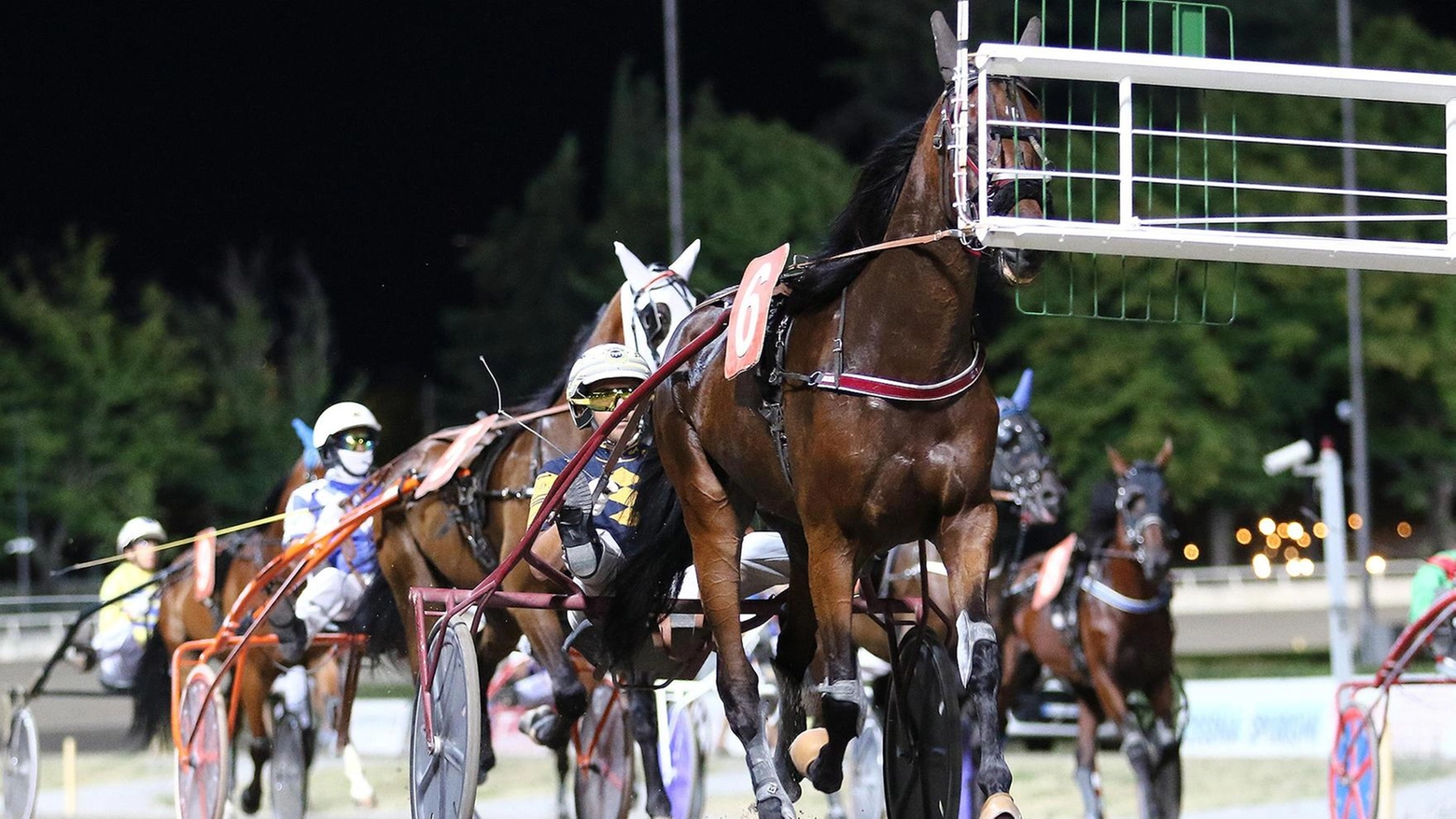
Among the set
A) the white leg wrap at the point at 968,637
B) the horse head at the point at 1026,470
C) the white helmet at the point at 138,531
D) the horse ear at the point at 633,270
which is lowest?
the white leg wrap at the point at 968,637

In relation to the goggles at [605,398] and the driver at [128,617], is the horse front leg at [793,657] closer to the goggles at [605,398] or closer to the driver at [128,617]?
the goggles at [605,398]

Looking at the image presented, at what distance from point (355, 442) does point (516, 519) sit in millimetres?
1887

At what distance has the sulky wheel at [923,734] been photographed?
17.6 feet

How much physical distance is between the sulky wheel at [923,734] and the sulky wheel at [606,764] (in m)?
3.17

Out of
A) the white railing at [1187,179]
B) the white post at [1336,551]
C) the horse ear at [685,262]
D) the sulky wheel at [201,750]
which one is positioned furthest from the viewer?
the white post at [1336,551]

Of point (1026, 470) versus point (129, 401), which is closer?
point (1026, 470)

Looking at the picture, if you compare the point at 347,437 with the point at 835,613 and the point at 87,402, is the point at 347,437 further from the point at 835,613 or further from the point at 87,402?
the point at 87,402

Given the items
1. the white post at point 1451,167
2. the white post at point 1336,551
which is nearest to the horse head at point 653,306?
the white post at point 1451,167

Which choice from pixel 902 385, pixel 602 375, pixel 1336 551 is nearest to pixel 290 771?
pixel 602 375

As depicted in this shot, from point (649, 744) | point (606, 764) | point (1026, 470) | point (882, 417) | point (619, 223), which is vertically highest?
point (619, 223)

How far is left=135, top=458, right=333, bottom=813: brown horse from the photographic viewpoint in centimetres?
1029

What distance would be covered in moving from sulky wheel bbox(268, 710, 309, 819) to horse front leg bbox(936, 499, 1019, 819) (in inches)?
219

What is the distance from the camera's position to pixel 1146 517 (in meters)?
10.7

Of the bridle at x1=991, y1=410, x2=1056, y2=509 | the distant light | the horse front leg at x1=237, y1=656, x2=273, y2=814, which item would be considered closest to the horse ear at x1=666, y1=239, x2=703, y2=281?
the bridle at x1=991, y1=410, x2=1056, y2=509
